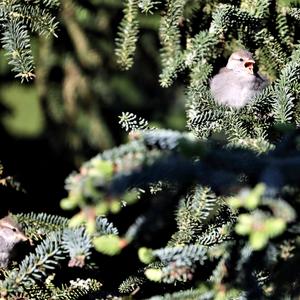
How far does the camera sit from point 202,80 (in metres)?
1.85

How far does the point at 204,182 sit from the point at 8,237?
814 millimetres

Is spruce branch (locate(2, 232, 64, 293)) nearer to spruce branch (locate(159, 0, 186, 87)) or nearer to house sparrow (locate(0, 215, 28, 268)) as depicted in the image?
house sparrow (locate(0, 215, 28, 268))

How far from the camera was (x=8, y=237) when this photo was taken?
1.66m

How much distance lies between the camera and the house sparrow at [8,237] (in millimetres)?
1632

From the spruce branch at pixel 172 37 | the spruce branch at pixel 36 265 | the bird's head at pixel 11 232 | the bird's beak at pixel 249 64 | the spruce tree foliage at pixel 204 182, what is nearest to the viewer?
the spruce tree foliage at pixel 204 182

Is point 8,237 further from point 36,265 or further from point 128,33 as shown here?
point 128,33

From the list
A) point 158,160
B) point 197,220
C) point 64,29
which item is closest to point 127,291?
point 197,220

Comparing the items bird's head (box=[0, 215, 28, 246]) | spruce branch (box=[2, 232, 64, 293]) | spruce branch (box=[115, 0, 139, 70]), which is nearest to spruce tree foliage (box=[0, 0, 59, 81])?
spruce branch (box=[115, 0, 139, 70])

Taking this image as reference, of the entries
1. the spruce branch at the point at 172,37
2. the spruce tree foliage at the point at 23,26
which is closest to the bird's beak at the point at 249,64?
the spruce branch at the point at 172,37

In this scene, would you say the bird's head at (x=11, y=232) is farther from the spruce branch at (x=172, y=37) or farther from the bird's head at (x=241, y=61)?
the bird's head at (x=241, y=61)

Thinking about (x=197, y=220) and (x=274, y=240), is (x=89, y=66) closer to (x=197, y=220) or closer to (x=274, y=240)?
(x=197, y=220)

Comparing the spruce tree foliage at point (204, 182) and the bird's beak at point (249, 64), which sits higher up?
the bird's beak at point (249, 64)

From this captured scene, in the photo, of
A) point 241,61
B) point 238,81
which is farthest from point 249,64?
point 238,81

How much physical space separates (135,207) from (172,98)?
58 centimetres
